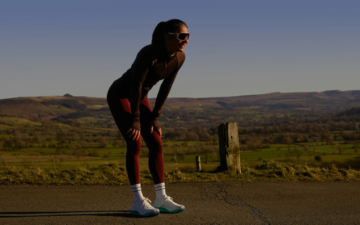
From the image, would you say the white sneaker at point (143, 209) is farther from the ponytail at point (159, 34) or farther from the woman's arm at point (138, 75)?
the ponytail at point (159, 34)

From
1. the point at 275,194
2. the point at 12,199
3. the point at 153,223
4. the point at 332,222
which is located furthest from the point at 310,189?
the point at 12,199

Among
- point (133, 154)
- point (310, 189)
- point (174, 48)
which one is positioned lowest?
point (310, 189)

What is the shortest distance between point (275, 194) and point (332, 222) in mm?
1608

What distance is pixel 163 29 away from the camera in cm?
448

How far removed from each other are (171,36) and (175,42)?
0.30 ft

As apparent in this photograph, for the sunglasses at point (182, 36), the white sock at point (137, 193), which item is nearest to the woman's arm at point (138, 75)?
the sunglasses at point (182, 36)

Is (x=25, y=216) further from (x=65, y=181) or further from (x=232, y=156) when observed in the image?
(x=232, y=156)

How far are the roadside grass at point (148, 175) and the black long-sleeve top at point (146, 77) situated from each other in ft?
8.06

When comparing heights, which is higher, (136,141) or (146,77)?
(146,77)

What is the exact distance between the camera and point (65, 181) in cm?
676

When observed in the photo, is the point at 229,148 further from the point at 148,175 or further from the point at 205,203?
the point at 205,203

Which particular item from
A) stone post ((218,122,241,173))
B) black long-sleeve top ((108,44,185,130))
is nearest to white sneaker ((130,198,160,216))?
black long-sleeve top ((108,44,185,130))

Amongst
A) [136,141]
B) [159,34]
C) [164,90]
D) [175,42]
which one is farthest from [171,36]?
[136,141]

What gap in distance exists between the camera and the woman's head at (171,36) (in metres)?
4.39
